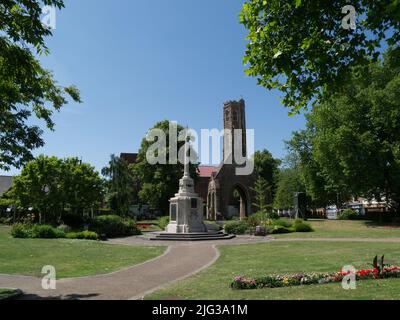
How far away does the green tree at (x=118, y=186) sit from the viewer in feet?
162

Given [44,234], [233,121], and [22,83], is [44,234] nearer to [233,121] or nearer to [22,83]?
[22,83]

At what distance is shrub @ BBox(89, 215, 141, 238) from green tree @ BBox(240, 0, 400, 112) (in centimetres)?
2419

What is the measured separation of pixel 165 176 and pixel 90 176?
1591cm

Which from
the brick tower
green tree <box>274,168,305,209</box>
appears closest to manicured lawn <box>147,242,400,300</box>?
green tree <box>274,168,305,209</box>

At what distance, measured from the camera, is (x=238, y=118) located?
65688 millimetres

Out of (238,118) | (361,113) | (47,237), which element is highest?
(238,118)

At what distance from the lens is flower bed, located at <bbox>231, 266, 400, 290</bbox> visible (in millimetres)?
8789

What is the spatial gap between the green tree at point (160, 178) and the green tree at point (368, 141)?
19.3m

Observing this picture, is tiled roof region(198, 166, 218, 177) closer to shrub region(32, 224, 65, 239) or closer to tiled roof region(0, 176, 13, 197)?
tiled roof region(0, 176, 13, 197)

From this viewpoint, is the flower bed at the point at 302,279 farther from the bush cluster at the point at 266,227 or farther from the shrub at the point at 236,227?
the shrub at the point at 236,227

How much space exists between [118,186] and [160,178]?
6019 mm

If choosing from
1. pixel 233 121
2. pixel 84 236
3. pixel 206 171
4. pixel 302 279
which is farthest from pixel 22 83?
pixel 206 171

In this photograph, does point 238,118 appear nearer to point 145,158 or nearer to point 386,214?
point 145,158
